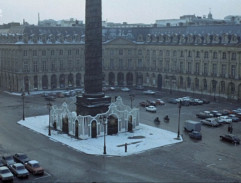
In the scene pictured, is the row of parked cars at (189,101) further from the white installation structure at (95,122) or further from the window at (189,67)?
the white installation structure at (95,122)

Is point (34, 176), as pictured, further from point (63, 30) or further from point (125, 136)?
point (63, 30)

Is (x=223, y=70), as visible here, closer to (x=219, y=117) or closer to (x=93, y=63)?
(x=219, y=117)

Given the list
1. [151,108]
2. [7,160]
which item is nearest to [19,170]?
[7,160]

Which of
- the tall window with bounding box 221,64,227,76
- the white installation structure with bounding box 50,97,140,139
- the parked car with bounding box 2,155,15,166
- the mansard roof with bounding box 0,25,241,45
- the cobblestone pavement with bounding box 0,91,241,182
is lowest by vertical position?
the cobblestone pavement with bounding box 0,91,241,182

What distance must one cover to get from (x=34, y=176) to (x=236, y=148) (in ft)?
82.2

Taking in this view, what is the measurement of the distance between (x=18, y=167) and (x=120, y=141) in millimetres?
16651

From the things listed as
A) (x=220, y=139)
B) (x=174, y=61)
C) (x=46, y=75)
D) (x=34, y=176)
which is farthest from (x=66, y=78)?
(x=34, y=176)

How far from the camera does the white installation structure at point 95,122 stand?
50875 millimetres

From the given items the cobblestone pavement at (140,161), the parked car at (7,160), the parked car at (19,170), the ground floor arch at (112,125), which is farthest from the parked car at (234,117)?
the parked car at (19,170)

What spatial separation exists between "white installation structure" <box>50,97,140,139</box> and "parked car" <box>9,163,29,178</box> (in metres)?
14.3

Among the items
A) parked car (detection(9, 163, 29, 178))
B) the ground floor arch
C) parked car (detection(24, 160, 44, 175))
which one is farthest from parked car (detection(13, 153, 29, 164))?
the ground floor arch

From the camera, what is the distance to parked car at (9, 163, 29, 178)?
117 feet

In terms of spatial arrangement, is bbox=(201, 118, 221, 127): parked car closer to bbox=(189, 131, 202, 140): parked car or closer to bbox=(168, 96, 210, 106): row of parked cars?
bbox=(189, 131, 202, 140): parked car

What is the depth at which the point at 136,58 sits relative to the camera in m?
108
